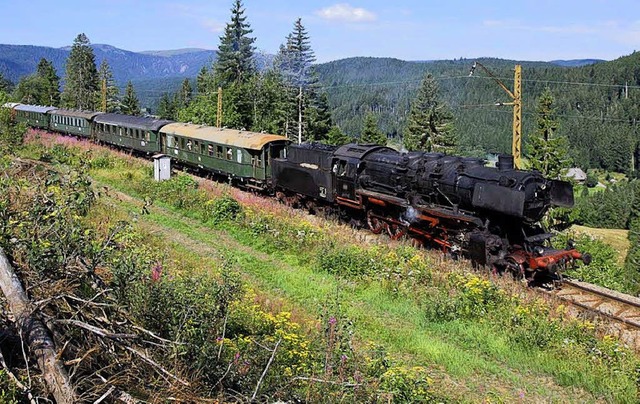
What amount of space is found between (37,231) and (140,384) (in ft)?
10.6

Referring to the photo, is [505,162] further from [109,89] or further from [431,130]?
[109,89]

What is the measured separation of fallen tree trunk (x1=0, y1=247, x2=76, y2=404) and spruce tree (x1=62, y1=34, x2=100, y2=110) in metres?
86.4

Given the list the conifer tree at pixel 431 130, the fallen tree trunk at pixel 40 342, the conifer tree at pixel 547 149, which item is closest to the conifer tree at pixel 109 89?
the conifer tree at pixel 431 130

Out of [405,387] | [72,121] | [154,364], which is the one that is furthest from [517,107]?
[72,121]

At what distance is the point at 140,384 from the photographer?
554 cm

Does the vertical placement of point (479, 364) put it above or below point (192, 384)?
below

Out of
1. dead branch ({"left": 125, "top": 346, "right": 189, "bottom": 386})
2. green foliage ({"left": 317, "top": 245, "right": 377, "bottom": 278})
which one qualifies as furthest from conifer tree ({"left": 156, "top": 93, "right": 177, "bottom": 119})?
dead branch ({"left": 125, "top": 346, "right": 189, "bottom": 386})

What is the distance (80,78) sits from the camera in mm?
85750

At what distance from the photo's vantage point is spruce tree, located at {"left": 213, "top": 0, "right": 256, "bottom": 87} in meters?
62.7

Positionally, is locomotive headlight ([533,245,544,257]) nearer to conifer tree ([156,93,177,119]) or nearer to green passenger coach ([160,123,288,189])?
green passenger coach ([160,123,288,189])

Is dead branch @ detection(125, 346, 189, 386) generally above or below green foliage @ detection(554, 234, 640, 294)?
above

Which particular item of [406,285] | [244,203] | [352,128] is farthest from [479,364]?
[352,128]

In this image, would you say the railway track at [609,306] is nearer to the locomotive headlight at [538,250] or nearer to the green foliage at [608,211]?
the locomotive headlight at [538,250]

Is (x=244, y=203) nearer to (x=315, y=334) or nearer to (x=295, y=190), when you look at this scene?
(x=295, y=190)
